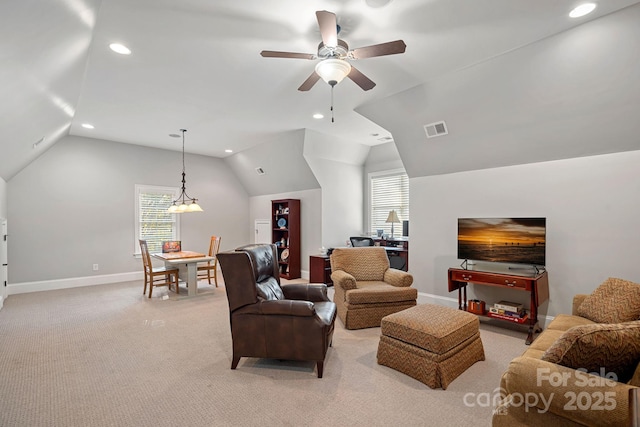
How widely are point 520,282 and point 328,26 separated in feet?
10.5

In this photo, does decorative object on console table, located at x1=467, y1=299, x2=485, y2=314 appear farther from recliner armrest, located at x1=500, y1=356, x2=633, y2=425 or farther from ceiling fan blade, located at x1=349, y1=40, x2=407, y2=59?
ceiling fan blade, located at x1=349, y1=40, x2=407, y2=59

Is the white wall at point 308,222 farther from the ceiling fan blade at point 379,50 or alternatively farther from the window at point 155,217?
the ceiling fan blade at point 379,50

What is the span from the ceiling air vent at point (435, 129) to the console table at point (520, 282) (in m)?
1.83

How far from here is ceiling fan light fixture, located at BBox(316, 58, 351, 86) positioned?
2408mm

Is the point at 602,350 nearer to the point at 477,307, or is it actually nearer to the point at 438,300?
the point at 477,307

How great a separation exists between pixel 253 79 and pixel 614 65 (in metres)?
3.50

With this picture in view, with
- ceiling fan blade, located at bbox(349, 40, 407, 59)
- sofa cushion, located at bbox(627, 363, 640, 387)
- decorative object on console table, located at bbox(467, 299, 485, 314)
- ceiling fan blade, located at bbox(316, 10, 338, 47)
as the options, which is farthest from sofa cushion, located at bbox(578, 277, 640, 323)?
ceiling fan blade, located at bbox(316, 10, 338, 47)

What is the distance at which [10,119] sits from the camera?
3.06 m

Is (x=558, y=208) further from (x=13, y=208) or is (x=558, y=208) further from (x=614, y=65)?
(x=13, y=208)

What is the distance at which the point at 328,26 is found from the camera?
2170mm

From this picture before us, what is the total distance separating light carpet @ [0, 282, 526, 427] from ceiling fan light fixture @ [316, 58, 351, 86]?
2.49 metres

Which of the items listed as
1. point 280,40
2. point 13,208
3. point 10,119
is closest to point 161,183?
point 13,208

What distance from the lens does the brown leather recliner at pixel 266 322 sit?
2611 millimetres

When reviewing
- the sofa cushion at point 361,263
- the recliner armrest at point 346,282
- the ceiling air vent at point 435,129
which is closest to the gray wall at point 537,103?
the ceiling air vent at point 435,129
